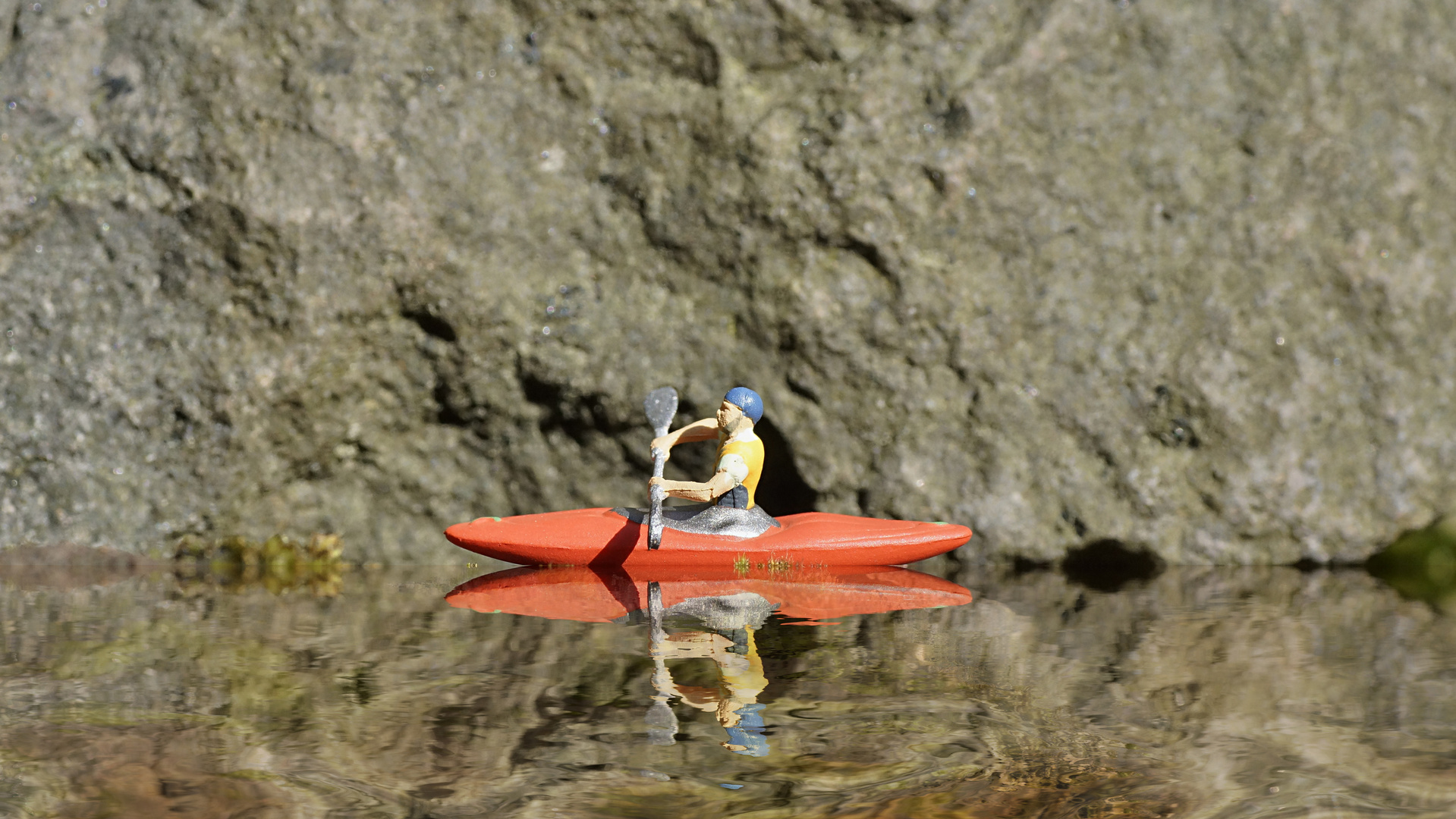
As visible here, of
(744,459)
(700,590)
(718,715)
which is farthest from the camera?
(744,459)

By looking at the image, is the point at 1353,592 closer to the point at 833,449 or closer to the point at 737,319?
the point at 833,449

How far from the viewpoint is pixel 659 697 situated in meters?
2.66

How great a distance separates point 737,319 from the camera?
17.9ft

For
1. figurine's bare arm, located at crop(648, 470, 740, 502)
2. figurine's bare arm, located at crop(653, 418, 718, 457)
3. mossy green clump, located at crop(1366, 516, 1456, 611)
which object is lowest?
mossy green clump, located at crop(1366, 516, 1456, 611)

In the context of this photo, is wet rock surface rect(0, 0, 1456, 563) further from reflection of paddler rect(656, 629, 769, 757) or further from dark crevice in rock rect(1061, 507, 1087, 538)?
reflection of paddler rect(656, 629, 769, 757)

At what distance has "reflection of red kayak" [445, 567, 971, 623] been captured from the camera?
382 centimetres

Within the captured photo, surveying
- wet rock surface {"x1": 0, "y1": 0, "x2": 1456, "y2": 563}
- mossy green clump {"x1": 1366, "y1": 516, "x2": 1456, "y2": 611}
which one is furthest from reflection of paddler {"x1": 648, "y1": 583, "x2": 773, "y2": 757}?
mossy green clump {"x1": 1366, "y1": 516, "x2": 1456, "y2": 611}

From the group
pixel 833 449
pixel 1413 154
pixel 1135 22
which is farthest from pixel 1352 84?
pixel 833 449

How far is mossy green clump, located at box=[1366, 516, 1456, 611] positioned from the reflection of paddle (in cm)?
333

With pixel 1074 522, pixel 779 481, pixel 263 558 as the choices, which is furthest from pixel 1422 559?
pixel 263 558

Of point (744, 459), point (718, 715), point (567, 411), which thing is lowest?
point (718, 715)

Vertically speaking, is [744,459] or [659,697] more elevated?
[744,459]

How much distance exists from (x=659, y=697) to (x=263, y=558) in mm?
3057

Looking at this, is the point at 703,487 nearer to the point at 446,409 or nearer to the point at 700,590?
the point at 700,590
